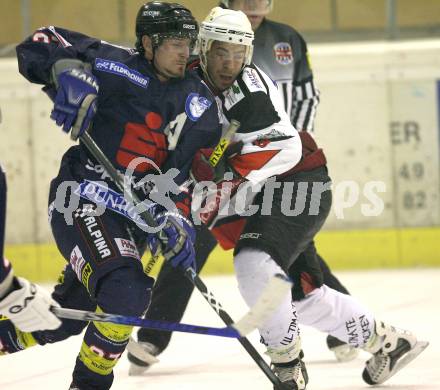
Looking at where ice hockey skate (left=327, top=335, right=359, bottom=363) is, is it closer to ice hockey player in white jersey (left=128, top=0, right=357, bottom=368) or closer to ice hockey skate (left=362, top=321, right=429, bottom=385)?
ice hockey player in white jersey (left=128, top=0, right=357, bottom=368)

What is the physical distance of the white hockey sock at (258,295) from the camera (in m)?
3.03

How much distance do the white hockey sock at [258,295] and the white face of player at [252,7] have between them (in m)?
1.29

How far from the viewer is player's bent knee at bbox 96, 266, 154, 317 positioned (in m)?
2.74

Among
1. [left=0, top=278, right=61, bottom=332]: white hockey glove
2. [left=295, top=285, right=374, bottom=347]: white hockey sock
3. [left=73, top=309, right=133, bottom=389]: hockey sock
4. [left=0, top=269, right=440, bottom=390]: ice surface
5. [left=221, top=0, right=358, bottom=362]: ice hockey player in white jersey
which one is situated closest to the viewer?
[left=0, top=278, right=61, bottom=332]: white hockey glove

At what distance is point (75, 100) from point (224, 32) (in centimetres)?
55

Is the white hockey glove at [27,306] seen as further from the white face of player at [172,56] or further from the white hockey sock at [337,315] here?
the white hockey sock at [337,315]

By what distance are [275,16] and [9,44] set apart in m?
1.53

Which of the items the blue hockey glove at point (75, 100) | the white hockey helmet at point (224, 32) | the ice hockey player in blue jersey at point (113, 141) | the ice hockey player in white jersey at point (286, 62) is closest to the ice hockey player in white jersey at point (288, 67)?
the ice hockey player in white jersey at point (286, 62)

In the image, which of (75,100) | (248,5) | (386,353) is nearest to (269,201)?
(386,353)

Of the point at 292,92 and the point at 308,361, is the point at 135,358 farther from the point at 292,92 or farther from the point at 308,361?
the point at 292,92

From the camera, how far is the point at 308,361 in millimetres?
3850

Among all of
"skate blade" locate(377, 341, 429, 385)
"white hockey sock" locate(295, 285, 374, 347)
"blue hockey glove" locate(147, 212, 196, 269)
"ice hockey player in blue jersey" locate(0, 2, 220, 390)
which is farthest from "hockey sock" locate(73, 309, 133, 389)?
"skate blade" locate(377, 341, 429, 385)

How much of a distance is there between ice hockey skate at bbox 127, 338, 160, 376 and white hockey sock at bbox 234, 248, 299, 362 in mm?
643

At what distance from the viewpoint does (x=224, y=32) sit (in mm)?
3098
